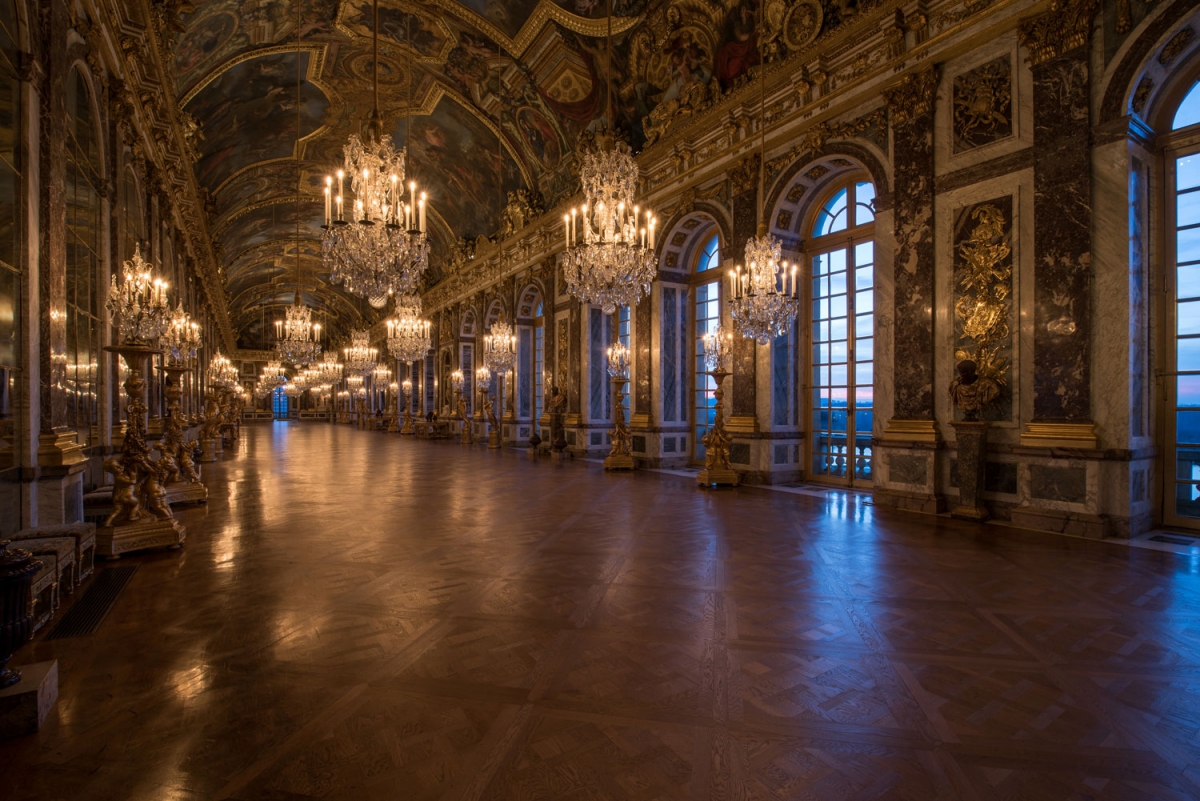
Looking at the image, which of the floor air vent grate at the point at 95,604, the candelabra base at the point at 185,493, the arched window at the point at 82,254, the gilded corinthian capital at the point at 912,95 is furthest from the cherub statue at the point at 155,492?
the gilded corinthian capital at the point at 912,95

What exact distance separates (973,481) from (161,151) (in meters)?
13.2

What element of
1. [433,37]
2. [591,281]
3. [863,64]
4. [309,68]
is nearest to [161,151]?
[309,68]

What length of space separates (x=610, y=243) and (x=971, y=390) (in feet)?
13.8

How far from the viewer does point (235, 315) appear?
4031cm

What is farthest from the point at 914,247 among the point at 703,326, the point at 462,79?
the point at 462,79

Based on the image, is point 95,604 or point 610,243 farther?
point 610,243

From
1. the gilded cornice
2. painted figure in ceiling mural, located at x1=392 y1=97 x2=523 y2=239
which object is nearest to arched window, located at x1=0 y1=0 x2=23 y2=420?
the gilded cornice

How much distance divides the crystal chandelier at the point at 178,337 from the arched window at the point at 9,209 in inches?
58.2

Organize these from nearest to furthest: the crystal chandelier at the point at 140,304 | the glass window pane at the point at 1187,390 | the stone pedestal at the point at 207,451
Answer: the crystal chandelier at the point at 140,304 < the glass window pane at the point at 1187,390 < the stone pedestal at the point at 207,451

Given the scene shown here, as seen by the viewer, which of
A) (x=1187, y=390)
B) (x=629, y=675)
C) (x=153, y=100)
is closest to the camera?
(x=629, y=675)

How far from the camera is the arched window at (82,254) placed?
573cm

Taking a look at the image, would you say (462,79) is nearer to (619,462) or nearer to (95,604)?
(619,462)

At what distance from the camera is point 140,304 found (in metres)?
5.39

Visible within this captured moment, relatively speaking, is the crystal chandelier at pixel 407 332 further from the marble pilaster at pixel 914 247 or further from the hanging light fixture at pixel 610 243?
the marble pilaster at pixel 914 247
